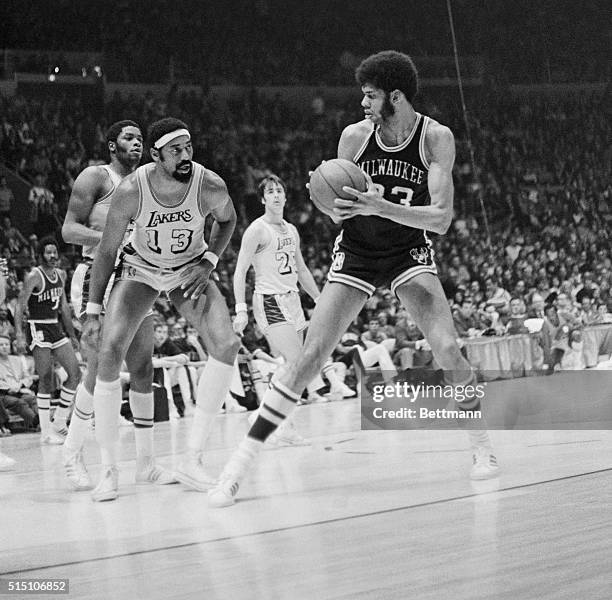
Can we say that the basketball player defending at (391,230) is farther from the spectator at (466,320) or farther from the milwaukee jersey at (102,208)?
the spectator at (466,320)

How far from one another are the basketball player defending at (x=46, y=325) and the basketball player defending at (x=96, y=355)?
334 cm

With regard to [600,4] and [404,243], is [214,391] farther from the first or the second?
[600,4]

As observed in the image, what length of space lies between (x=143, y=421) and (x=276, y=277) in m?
2.62

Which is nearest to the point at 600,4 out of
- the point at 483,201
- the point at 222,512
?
the point at 483,201

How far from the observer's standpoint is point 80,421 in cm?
588

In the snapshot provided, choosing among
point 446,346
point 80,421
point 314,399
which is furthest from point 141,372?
point 314,399

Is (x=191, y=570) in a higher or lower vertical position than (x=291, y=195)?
lower

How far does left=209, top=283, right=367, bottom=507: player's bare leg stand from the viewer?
4.88 metres

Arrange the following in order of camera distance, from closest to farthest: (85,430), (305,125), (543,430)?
1. (85,430)
2. (543,430)
3. (305,125)

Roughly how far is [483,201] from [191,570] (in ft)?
57.4

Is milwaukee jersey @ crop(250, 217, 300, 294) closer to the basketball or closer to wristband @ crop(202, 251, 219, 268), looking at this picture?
wristband @ crop(202, 251, 219, 268)

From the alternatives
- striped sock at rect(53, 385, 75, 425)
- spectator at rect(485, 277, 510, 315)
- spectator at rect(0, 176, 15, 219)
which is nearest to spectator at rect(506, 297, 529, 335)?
spectator at rect(485, 277, 510, 315)

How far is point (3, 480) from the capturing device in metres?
6.47

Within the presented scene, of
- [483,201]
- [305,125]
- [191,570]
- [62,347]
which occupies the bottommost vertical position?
[191,570]
